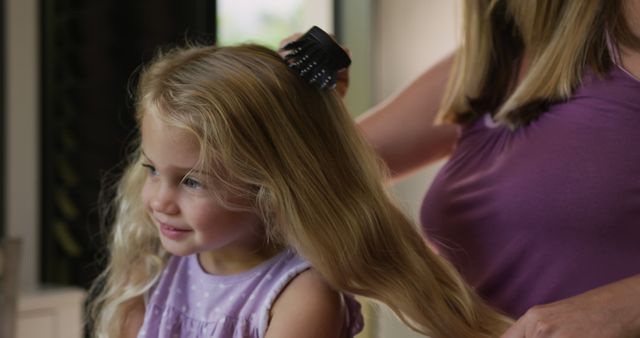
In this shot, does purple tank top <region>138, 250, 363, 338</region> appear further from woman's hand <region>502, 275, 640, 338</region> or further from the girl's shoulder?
woman's hand <region>502, 275, 640, 338</region>

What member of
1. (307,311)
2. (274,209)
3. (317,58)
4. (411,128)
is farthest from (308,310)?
(411,128)

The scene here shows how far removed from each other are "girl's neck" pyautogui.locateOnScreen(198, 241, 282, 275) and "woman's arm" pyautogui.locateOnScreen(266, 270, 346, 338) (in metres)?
0.06

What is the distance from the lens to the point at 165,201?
0.91 m

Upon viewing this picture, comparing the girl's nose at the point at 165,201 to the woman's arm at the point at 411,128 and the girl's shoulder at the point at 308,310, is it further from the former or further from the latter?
the woman's arm at the point at 411,128

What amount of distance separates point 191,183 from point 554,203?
37cm

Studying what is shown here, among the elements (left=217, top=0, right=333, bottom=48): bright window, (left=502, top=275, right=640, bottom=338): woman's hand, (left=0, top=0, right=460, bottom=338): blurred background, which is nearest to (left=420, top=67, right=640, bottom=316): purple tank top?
(left=502, top=275, right=640, bottom=338): woman's hand

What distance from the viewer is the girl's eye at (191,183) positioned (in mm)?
905

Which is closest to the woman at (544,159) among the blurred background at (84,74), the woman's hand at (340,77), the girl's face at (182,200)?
the woman's hand at (340,77)

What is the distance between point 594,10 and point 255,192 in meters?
0.43

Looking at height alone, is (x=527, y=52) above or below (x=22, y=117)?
above

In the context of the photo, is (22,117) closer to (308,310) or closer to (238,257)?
(238,257)

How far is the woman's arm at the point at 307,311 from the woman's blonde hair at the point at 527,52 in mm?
299

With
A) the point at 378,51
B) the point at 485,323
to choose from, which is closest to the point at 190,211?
the point at 485,323

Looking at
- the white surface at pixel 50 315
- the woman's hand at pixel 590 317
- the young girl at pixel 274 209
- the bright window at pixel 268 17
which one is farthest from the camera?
the bright window at pixel 268 17
